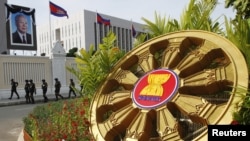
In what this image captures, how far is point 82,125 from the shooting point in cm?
378

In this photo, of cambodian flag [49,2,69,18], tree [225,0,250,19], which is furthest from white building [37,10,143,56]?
tree [225,0,250,19]

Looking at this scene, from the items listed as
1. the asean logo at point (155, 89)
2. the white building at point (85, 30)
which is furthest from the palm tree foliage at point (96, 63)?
the white building at point (85, 30)

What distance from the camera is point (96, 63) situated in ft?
13.4

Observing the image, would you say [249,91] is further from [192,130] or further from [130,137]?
[130,137]

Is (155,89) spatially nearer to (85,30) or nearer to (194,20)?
(194,20)

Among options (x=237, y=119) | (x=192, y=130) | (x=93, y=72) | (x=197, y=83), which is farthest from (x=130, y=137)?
(x=93, y=72)

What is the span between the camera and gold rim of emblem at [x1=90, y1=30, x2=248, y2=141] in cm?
265

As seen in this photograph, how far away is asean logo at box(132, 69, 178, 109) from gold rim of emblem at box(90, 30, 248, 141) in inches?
2.1

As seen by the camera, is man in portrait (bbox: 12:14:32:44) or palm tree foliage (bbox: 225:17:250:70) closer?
palm tree foliage (bbox: 225:17:250:70)

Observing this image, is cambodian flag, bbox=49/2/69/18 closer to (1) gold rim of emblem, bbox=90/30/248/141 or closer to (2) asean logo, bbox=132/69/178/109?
(1) gold rim of emblem, bbox=90/30/248/141

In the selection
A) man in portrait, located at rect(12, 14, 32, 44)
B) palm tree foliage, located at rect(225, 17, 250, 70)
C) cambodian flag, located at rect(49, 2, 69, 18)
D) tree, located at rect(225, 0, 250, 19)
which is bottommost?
palm tree foliage, located at rect(225, 17, 250, 70)

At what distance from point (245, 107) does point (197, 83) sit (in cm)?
55

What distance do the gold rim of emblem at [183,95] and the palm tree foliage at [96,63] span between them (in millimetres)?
400

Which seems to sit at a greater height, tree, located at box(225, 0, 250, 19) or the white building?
the white building
